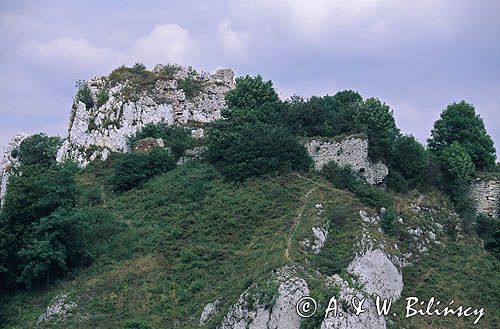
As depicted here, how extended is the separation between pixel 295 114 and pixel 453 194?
10.4 meters

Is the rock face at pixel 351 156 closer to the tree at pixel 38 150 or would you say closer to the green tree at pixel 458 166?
the green tree at pixel 458 166

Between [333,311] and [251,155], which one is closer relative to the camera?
[333,311]

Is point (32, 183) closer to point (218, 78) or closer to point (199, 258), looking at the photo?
point (199, 258)

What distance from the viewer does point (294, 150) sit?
50.3m

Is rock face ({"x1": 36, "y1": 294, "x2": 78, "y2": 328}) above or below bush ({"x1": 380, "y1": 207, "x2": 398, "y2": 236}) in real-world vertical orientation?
below

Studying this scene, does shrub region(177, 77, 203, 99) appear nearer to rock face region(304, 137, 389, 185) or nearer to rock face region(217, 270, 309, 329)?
rock face region(304, 137, 389, 185)

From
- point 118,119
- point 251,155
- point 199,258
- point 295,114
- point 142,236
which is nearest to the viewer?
point 199,258

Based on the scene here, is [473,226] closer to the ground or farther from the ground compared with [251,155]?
closer to the ground

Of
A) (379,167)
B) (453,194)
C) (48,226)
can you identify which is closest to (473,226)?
(453,194)

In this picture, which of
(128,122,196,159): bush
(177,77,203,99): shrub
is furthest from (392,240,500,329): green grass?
(177,77,203,99): shrub

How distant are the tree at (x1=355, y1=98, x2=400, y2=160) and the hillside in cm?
9

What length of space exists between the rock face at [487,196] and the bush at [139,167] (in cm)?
1817

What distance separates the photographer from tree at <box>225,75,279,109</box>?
5678 centimetres

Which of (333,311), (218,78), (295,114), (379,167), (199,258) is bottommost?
(333,311)
